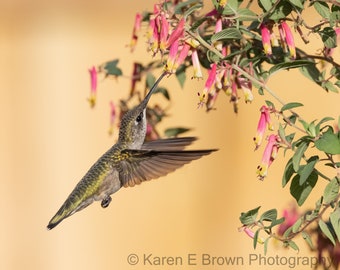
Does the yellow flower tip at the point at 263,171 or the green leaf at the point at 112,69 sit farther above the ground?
the green leaf at the point at 112,69

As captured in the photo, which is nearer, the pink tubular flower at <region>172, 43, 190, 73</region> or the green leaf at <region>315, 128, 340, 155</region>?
the green leaf at <region>315, 128, 340, 155</region>

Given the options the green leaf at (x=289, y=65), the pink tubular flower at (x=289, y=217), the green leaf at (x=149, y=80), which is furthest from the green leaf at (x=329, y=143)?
the green leaf at (x=149, y=80)

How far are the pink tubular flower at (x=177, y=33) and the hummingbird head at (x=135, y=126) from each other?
1.59ft

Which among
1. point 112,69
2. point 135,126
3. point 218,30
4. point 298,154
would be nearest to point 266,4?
point 218,30

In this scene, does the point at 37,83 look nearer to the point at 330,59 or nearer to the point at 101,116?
the point at 101,116

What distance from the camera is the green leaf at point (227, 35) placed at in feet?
6.31

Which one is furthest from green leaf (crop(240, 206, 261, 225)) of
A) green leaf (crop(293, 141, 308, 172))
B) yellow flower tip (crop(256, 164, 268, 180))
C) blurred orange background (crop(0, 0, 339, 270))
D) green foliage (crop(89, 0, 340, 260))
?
blurred orange background (crop(0, 0, 339, 270))

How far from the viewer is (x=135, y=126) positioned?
2549mm

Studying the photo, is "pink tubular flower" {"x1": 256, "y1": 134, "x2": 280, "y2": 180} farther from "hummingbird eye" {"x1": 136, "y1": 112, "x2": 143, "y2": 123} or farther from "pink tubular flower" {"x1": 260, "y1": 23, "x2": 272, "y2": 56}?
"hummingbird eye" {"x1": 136, "y1": 112, "x2": 143, "y2": 123}

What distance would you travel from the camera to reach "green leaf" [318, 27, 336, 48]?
1988mm

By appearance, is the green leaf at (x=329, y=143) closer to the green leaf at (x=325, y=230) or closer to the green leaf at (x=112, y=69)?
the green leaf at (x=325, y=230)

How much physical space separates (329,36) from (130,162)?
866 mm

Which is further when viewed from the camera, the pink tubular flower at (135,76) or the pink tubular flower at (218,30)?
the pink tubular flower at (135,76)

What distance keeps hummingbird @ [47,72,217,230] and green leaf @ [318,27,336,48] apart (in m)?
0.53
